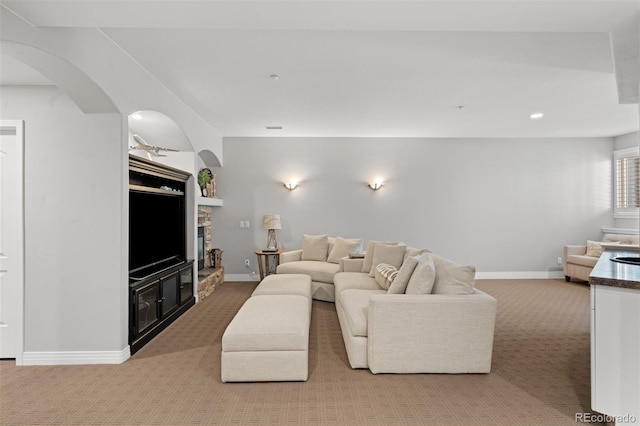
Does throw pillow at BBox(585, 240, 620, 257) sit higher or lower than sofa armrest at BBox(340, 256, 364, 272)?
higher

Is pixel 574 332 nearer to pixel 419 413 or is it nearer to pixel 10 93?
pixel 419 413

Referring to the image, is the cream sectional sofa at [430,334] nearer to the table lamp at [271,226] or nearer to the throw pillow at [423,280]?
the throw pillow at [423,280]

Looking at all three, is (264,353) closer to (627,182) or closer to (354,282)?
(354,282)

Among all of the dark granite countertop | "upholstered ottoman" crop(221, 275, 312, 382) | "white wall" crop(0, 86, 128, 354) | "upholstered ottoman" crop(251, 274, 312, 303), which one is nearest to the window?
the dark granite countertop

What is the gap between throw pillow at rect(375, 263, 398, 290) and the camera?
4133 millimetres

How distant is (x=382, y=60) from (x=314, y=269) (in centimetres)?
323

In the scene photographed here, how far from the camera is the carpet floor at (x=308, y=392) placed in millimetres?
2469

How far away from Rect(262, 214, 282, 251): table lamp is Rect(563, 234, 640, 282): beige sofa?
17.7ft

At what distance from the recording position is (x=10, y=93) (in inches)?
130

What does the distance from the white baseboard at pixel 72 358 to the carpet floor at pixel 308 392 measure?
7 centimetres

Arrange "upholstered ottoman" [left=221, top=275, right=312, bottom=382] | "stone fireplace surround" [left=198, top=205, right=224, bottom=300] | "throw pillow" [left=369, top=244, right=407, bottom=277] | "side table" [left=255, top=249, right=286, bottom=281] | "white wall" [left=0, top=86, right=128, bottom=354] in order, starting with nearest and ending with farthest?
"upholstered ottoman" [left=221, top=275, right=312, bottom=382] → "white wall" [left=0, top=86, right=128, bottom=354] → "throw pillow" [left=369, top=244, right=407, bottom=277] → "stone fireplace surround" [left=198, top=205, right=224, bottom=300] → "side table" [left=255, top=249, right=286, bottom=281]

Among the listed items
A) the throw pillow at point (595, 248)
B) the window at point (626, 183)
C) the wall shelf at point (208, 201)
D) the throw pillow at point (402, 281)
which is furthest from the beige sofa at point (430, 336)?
the window at point (626, 183)

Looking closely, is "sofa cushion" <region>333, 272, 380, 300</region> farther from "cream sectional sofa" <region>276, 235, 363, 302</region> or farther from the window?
the window

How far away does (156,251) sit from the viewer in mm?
4555
